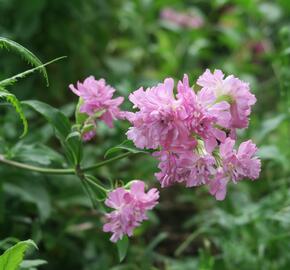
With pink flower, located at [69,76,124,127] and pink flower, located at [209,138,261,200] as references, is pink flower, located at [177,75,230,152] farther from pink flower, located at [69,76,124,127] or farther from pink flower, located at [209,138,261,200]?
pink flower, located at [69,76,124,127]

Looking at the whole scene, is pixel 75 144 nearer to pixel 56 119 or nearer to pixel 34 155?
pixel 56 119

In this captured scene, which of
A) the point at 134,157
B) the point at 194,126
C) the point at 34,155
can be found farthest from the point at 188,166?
the point at 134,157

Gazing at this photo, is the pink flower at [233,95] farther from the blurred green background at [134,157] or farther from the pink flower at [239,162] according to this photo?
the blurred green background at [134,157]

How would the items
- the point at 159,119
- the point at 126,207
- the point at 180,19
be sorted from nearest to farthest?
1. the point at 159,119
2. the point at 126,207
3. the point at 180,19

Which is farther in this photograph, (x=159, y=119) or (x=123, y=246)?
(x=123, y=246)

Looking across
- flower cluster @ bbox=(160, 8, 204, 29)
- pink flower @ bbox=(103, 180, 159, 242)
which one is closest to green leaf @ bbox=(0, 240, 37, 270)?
pink flower @ bbox=(103, 180, 159, 242)
